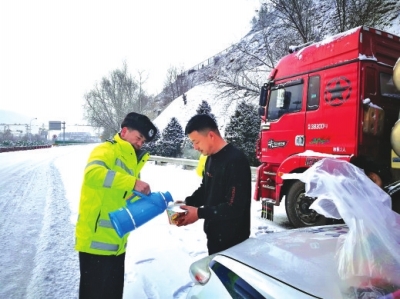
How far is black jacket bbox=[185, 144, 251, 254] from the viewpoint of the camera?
2.14m

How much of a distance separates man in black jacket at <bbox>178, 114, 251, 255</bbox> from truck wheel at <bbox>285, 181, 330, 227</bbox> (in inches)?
126

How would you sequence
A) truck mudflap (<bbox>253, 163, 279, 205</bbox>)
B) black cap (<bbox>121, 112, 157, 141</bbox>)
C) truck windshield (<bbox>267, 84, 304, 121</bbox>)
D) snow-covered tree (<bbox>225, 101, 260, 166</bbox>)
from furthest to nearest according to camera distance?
snow-covered tree (<bbox>225, 101, 260, 166</bbox>) < truck mudflap (<bbox>253, 163, 279, 205</bbox>) < truck windshield (<bbox>267, 84, 304, 121</bbox>) < black cap (<bbox>121, 112, 157, 141</bbox>)

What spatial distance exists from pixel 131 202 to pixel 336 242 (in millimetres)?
1452

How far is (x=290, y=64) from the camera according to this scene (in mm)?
5906

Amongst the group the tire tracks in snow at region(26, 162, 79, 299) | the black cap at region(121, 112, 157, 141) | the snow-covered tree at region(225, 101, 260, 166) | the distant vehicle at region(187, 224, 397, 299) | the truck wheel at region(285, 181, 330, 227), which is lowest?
the tire tracks in snow at region(26, 162, 79, 299)

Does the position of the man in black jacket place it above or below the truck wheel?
above

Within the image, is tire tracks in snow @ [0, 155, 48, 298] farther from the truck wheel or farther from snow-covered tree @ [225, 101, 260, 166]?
snow-covered tree @ [225, 101, 260, 166]

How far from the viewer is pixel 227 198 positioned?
2.16 metres

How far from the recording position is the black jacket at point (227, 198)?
2.14 meters

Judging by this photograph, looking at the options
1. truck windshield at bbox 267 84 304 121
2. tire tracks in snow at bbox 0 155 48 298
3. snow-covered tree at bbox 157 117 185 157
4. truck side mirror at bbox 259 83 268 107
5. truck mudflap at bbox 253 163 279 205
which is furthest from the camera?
snow-covered tree at bbox 157 117 185 157

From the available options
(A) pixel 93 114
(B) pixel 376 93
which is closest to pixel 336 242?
(B) pixel 376 93

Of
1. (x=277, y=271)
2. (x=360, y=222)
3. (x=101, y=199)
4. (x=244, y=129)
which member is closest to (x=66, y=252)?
(x=101, y=199)

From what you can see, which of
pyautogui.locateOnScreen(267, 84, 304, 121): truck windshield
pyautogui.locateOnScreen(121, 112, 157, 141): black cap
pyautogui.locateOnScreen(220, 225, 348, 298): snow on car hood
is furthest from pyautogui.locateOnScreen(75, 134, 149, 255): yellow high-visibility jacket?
pyautogui.locateOnScreen(267, 84, 304, 121): truck windshield

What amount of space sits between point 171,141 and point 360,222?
64.3ft
